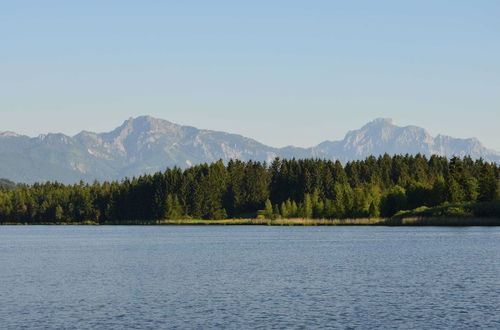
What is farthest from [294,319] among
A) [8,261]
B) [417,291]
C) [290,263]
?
[8,261]

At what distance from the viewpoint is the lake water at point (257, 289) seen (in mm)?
49000

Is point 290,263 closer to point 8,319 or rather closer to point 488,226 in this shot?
point 8,319

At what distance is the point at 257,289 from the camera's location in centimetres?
6394

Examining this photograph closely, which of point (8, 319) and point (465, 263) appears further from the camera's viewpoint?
point (465, 263)

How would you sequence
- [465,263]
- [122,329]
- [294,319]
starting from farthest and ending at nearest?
1. [465,263]
2. [294,319]
3. [122,329]

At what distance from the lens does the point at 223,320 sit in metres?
49.2

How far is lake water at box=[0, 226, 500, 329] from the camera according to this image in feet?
161

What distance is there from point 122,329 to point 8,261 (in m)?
55.9

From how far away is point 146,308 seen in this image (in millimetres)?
54219

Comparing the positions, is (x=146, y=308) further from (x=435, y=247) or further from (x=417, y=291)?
(x=435, y=247)

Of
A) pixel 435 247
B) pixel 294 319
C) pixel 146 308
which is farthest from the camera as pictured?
pixel 435 247

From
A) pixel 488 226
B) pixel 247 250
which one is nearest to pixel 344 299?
pixel 247 250

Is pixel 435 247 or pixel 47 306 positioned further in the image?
pixel 435 247

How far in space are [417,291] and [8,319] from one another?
1248 inches
